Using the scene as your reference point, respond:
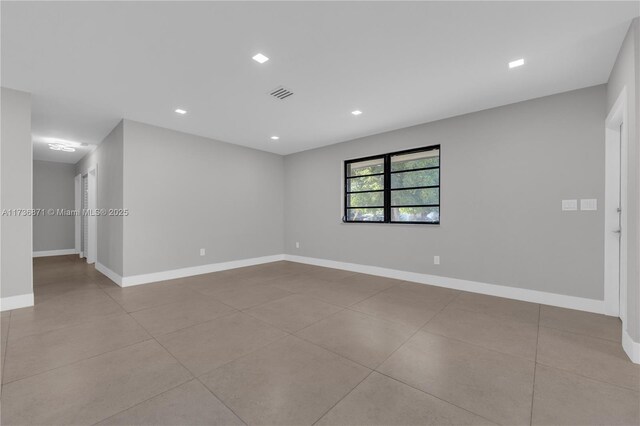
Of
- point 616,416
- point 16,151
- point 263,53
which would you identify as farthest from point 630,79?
point 16,151

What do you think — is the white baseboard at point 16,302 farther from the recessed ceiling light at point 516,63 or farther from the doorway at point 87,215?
the recessed ceiling light at point 516,63

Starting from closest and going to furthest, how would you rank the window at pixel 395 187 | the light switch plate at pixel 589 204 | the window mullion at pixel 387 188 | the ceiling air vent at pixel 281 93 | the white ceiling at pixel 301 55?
the white ceiling at pixel 301 55 → the light switch plate at pixel 589 204 → the ceiling air vent at pixel 281 93 → the window at pixel 395 187 → the window mullion at pixel 387 188

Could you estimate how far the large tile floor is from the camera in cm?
160

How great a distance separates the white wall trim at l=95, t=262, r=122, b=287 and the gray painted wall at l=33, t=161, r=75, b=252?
3.76m

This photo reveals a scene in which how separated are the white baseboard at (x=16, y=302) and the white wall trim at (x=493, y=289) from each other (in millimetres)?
4773

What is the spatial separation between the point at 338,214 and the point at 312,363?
3932mm

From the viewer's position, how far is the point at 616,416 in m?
1.56

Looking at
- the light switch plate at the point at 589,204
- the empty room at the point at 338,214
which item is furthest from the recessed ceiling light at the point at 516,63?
the light switch plate at the point at 589,204

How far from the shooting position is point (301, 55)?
2.62 m

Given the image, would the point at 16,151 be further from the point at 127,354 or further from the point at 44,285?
the point at 127,354

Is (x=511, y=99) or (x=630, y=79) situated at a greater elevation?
(x=511, y=99)

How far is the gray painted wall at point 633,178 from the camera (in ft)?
6.87

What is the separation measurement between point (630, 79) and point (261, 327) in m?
3.98

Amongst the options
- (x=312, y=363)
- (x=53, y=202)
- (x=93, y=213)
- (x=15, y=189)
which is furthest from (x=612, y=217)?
(x=53, y=202)
